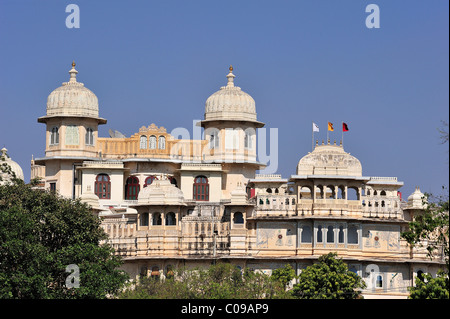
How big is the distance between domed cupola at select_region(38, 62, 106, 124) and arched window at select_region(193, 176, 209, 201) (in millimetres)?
8906

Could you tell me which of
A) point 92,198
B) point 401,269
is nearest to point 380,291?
point 401,269

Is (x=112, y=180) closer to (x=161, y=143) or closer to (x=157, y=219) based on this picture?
(x=161, y=143)

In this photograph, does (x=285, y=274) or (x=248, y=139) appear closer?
(x=285, y=274)

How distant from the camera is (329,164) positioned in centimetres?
8112

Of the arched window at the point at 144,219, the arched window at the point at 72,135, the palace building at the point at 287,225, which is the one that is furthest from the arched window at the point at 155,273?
the arched window at the point at 72,135

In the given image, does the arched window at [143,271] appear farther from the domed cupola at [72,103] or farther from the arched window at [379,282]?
the domed cupola at [72,103]

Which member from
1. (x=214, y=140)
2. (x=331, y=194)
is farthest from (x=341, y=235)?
(x=214, y=140)

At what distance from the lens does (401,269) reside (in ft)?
262

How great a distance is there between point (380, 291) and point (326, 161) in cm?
908

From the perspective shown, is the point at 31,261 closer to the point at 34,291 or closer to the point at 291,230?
the point at 34,291

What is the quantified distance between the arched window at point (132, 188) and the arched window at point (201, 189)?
4.38 meters

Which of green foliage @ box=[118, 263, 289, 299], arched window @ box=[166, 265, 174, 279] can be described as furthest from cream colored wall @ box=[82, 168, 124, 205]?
green foliage @ box=[118, 263, 289, 299]

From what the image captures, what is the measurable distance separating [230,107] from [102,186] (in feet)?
38.9
